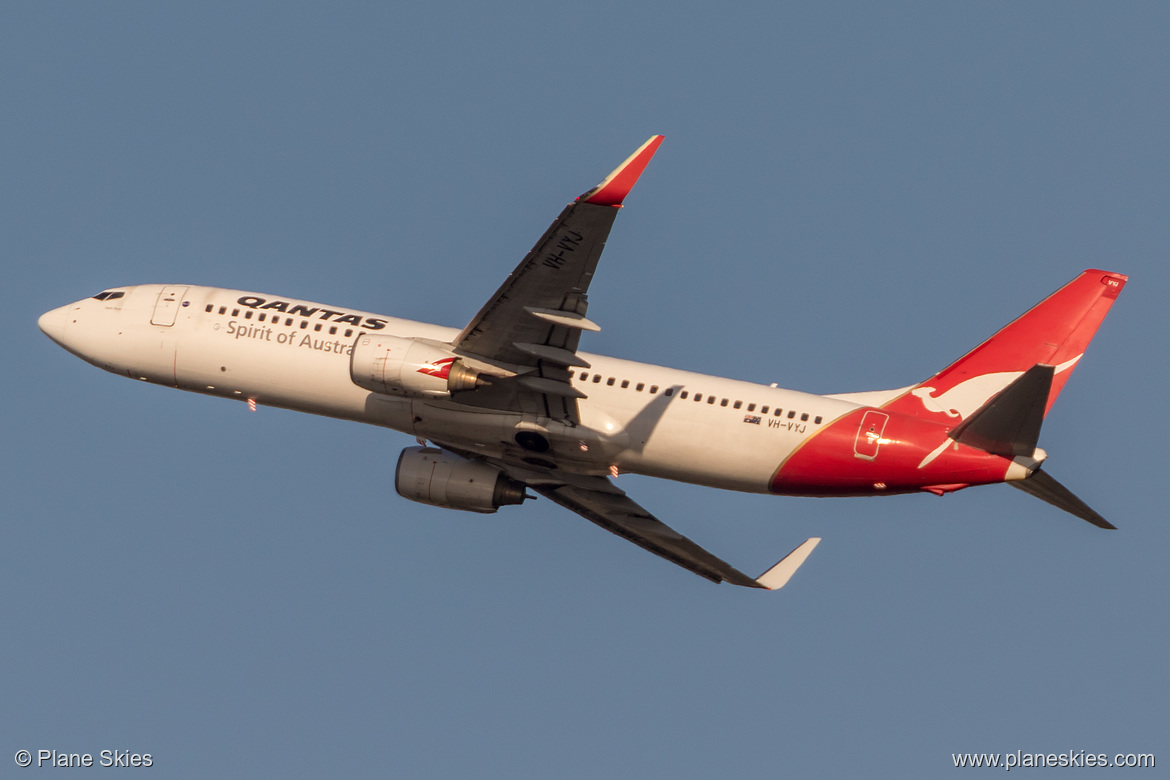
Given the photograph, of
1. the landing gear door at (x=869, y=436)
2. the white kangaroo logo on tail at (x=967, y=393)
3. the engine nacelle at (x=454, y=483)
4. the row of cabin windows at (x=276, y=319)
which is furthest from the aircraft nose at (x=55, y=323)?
the white kangaroo logo on tail at (x=967, y=393)

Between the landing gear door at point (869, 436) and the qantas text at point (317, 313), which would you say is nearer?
the landing gear door at point (869, 436)

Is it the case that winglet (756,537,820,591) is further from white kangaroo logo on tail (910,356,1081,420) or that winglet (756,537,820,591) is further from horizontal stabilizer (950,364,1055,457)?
horizontal stabilizer (950,364,1055,457)

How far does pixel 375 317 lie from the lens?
153 feet

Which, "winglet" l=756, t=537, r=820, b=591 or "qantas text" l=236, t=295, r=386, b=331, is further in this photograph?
"winglet" l=756, t=537, r=820, b=591

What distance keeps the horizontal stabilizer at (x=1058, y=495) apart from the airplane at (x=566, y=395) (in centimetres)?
4

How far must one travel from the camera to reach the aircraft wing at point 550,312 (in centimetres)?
3741

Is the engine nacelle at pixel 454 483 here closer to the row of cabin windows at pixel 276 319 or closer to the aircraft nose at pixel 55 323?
the row of cabin windows at pixel 276 319

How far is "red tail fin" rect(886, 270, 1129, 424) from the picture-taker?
147ft

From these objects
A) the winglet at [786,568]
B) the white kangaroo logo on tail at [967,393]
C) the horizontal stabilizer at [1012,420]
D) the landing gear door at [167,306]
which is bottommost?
the winglet at [786,568]

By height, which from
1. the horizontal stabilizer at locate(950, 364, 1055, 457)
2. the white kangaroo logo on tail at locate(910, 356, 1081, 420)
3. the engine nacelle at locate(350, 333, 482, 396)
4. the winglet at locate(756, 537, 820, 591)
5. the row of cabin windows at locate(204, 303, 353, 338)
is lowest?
the winglet at locate(756, 537, 820, 591)

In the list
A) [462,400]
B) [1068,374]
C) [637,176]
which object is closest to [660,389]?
[462,400]

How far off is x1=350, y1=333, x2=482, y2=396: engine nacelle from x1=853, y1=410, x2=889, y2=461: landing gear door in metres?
11.5

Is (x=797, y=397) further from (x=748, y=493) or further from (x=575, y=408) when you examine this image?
(x=575, y=408)

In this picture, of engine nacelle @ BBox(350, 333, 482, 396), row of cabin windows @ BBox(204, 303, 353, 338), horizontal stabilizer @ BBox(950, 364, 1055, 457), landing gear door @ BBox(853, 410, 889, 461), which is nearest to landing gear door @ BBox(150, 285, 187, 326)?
row of cabin windows @ BBox(204, 303, 353, 338)
